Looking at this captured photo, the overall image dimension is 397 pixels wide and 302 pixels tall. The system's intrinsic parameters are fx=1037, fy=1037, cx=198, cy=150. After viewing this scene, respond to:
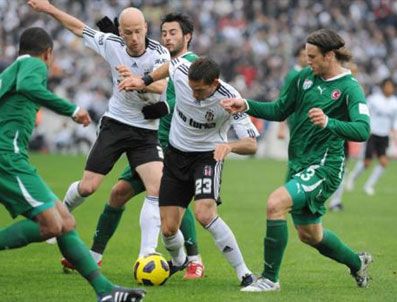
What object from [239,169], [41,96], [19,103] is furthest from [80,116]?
[239,169]

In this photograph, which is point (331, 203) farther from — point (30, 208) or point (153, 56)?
point (30, 208)

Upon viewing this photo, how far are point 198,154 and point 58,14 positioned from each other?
2350 mm

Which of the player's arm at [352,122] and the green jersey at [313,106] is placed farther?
the green jersey at [313,106]

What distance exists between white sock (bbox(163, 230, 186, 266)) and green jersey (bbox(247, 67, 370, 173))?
1.34 metres

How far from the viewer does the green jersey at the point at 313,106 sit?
9.48 m

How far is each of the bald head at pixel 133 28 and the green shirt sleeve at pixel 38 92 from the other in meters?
2.33

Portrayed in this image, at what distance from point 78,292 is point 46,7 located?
3193 millimetres

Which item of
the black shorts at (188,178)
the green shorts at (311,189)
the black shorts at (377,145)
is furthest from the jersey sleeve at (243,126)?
the black shorts at (377,145)

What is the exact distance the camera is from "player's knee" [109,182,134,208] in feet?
35.3

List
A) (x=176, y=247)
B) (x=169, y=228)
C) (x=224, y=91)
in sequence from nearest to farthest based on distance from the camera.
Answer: (x=224, y=91), (x=169, y=228), (x=176, y=247)

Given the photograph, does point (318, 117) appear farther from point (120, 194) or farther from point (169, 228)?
point (120, 194)

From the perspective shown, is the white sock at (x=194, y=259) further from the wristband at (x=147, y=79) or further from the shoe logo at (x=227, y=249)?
the wristband at (x=147, y=79)

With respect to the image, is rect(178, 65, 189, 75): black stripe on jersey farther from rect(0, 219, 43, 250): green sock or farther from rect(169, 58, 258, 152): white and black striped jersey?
rect(0, 219, 43, 250): green sock

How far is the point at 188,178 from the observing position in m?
9.82
